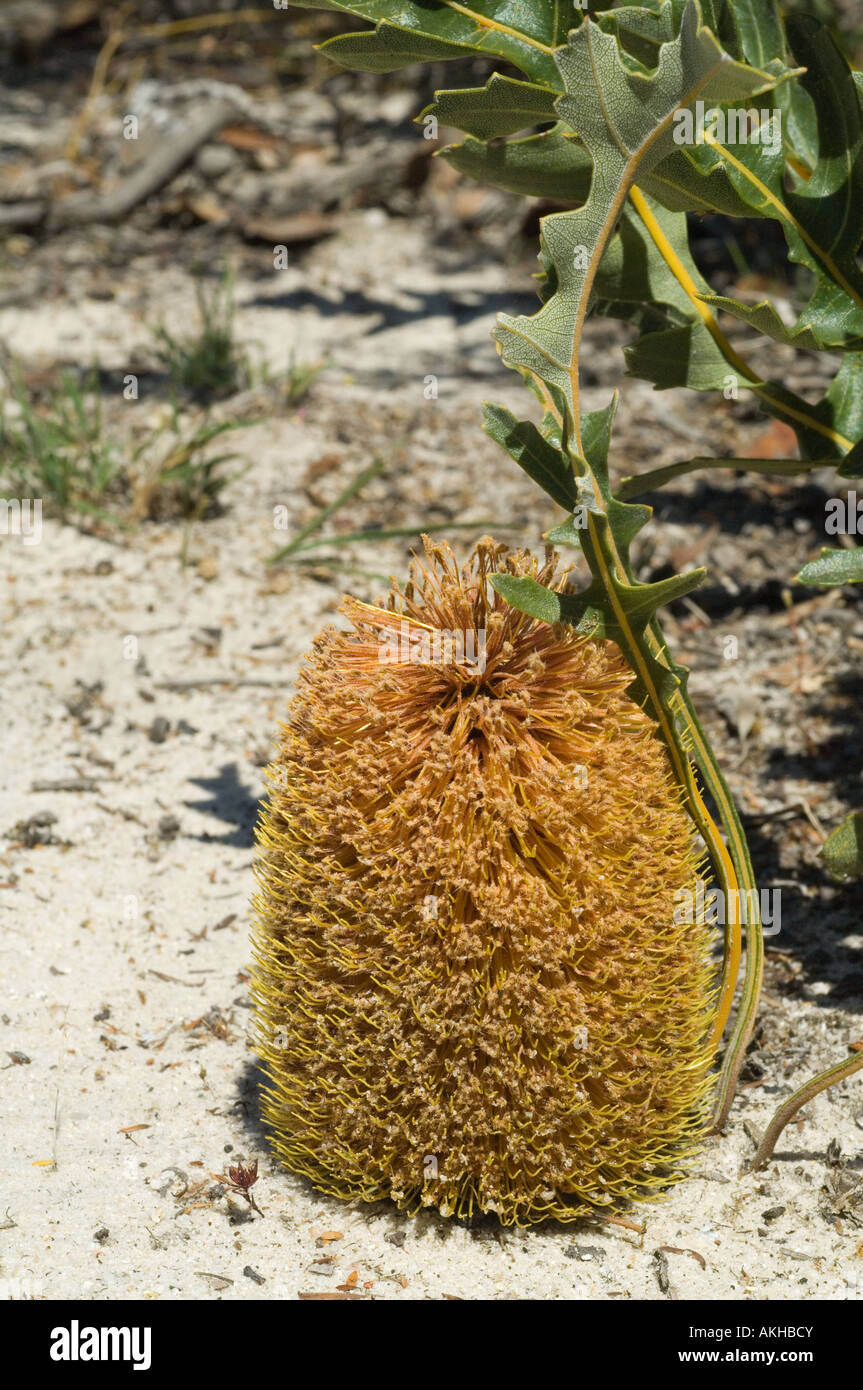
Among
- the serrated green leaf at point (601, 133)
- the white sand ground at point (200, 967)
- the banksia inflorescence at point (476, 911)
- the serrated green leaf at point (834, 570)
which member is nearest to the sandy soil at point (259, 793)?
the white sand ground at point (200, 967)

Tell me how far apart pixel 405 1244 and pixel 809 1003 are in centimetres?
106

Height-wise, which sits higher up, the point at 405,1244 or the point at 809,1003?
the point at 809,1003

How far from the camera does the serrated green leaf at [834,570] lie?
2.19 metres

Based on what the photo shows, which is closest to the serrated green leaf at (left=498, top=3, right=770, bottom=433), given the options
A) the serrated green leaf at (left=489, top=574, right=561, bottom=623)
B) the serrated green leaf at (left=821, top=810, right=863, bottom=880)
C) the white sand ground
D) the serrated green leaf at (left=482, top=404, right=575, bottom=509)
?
the serrated green leaf at (left=482, top=404, right=575, bottom=509)

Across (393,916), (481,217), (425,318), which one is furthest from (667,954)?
(481,217)

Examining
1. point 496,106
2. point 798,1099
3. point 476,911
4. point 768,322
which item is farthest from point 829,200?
point 798,1099

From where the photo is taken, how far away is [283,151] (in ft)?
22.2

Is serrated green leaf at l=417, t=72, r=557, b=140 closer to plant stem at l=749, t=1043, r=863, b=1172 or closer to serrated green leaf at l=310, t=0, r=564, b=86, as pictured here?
serrated green leaf at l=310, t=0, r=564, b=86

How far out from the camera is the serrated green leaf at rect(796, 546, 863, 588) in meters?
2.19

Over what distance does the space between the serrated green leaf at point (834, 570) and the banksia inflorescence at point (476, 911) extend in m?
0.38

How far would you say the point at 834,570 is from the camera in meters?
2.19

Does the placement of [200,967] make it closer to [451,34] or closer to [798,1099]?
[798,1099]

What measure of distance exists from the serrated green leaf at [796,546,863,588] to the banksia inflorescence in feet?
1.25

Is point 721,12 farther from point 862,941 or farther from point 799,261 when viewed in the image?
point 862,941
